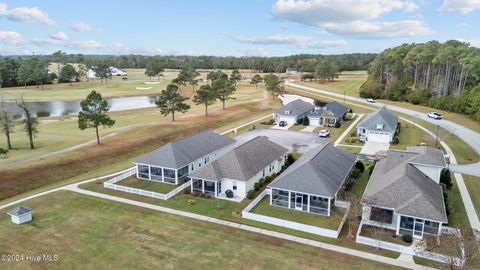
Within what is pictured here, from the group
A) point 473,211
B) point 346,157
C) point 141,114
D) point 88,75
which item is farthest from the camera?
point 88,75

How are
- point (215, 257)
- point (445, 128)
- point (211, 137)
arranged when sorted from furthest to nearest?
point (445, 128)
point (211, 137)
point (215, 257)

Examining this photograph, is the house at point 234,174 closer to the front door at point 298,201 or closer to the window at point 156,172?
the window at point 156,172

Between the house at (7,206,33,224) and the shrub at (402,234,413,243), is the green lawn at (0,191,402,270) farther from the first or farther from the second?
the shrub at (402,234,413,243)

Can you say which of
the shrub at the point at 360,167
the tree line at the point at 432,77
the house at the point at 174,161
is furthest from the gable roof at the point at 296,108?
the tree line at the point at 432,77

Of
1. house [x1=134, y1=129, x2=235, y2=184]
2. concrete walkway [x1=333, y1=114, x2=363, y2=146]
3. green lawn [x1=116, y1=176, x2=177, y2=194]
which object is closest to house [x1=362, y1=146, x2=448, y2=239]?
house [x1=134, y1=129, x2=235, y2=184]

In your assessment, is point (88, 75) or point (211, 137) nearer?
point (211, 137)

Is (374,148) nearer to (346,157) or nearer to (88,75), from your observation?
(346,157)

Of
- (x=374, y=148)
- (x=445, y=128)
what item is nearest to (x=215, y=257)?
(x=374, y=148)
